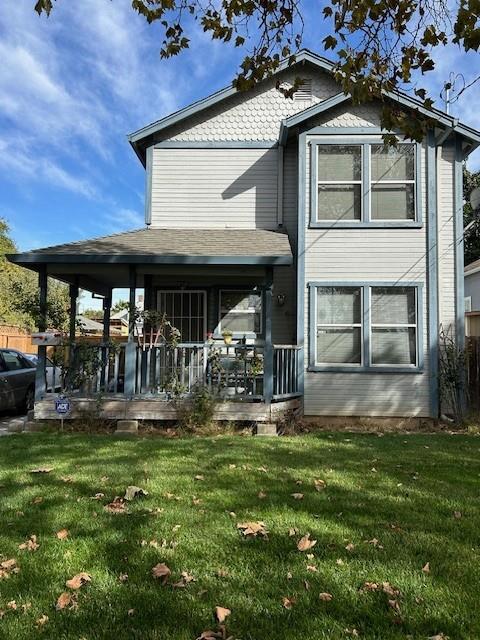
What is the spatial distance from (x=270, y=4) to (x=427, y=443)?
6.20 meters

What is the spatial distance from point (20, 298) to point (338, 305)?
6.02 m

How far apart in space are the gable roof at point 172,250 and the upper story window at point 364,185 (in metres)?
1.17

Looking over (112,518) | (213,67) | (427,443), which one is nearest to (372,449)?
(427,443)

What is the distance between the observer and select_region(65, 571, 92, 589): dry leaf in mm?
3141

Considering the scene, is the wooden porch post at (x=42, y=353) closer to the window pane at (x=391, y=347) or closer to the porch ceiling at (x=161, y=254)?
the porch ceiling at (x=161, y=254)

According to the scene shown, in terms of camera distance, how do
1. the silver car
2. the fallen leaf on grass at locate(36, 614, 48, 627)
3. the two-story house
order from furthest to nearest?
the silver car → the two-story house → the fallen leaf on grass at locate(36, 614, 48, 627)

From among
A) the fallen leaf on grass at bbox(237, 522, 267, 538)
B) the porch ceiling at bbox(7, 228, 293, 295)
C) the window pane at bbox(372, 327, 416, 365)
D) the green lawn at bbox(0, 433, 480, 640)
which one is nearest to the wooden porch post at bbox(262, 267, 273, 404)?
the porch ceiling at bbox(7, 228, 293, 295)

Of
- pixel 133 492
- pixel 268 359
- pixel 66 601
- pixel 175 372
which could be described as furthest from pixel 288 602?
pixel 175 372

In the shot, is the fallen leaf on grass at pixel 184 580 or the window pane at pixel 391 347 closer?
the fallen leaf on grass at pixel 184 580

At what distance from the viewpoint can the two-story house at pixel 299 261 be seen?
9.12 m

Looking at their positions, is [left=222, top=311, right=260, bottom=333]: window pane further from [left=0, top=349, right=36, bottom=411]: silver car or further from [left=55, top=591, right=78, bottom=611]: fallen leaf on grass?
[left=55, top=591, right=78, bottom=611]: fallen leaf on grass

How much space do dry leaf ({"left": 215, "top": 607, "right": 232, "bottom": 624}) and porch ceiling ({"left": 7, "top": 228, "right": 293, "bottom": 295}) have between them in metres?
6.32

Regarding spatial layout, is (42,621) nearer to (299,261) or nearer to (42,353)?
(42,353)

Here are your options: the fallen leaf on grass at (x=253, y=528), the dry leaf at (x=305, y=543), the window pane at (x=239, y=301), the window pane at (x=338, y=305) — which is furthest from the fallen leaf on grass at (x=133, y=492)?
the window pane at (x=239, y=301)
